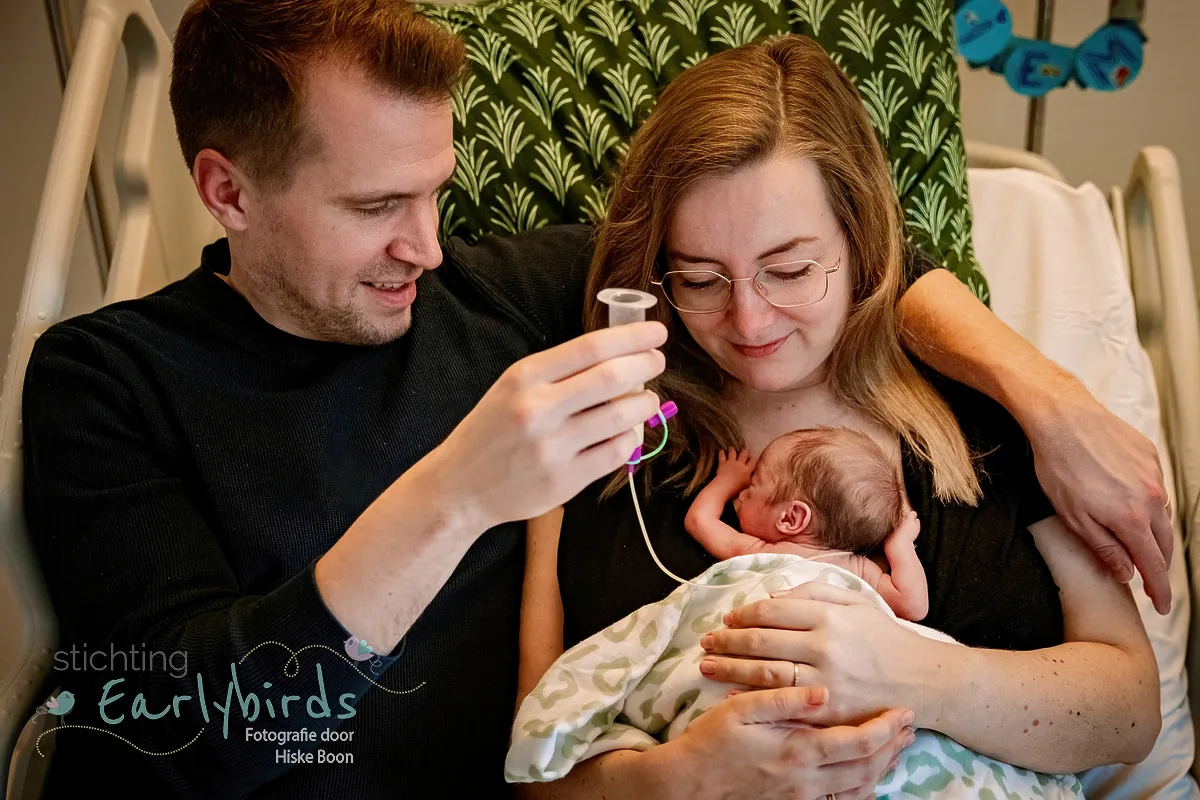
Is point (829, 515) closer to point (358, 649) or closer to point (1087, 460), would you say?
point (1087, 460)

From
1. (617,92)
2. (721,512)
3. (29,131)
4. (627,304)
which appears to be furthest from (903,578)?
(29,131)

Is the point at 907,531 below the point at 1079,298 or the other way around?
below

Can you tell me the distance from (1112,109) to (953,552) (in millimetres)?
2107

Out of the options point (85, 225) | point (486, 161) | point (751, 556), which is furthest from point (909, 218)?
point (85, 225)

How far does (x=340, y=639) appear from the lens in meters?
1.30

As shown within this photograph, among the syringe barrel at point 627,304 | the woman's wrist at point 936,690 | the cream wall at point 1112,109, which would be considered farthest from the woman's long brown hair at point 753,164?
the cream wall at point 1112,109

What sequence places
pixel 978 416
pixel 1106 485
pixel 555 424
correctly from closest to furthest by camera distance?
pixel 555 424 → pixel 1106 485 → pixel 978 416

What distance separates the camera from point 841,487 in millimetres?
1591

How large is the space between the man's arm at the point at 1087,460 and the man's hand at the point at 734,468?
39 centimetres

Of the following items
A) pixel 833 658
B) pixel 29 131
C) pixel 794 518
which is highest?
pixel 29 131

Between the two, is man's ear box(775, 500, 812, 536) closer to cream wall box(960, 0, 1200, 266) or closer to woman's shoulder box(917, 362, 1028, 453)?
woman's shoulder box(917, 362, 1028, 453)

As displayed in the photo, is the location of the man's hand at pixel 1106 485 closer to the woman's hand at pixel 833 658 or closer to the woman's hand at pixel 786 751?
the woman's hand at pixel 833 658

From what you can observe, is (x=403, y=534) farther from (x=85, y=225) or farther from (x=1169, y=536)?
(x=85, y=225)

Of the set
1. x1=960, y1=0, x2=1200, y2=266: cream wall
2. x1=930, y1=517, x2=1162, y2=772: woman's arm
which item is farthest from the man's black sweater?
x1=960, y1=0, x2=1200, y2=266: cream wall
